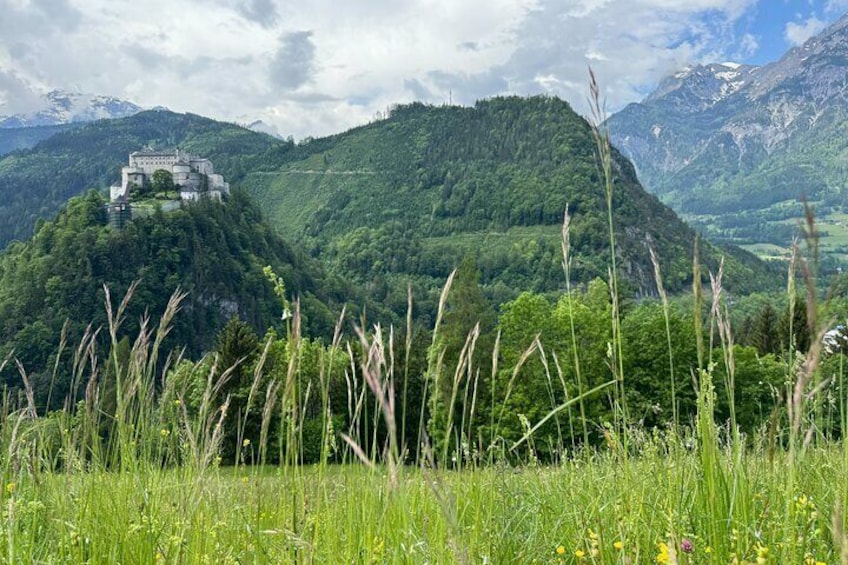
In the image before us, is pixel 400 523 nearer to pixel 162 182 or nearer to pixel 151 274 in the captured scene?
pixel 151 274

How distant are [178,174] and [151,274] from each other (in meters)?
19.3

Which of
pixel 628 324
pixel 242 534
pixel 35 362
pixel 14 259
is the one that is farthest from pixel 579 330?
pixel 14 259

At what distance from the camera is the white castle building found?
114188 millimetres

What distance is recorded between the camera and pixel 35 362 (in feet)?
287

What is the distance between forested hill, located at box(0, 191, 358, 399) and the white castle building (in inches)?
124

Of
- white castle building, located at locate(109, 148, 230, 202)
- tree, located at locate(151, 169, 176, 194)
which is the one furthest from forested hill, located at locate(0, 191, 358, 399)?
tree, located at locate(151, 169, 176, 194)

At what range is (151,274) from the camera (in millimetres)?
108562

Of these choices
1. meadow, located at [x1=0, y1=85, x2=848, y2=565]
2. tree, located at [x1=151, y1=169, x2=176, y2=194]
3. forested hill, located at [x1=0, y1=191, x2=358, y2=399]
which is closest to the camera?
meadow, located at [x1=0, y1=85, x2=848, y2=565]

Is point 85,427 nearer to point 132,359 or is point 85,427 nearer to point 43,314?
point 132,359

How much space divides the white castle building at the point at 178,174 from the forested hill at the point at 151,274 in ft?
10.3

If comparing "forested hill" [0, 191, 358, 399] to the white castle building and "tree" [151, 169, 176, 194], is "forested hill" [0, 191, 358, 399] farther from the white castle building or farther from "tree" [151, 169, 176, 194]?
"tree" [151, 169, 176, 194]

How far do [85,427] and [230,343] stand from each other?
3647 centimetres

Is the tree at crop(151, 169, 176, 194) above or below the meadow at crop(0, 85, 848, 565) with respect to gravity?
above

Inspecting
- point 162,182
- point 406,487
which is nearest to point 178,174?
point 162,182
